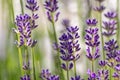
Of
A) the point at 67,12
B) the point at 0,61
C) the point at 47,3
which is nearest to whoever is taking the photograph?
the point at 47,3

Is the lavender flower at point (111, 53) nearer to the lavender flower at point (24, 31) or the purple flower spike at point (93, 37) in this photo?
the purple flower spike at point (93, 37)

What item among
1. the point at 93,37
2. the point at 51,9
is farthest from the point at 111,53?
the point at 51,9

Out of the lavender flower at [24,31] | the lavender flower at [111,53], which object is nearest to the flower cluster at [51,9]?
the lavender flower at [24,31]

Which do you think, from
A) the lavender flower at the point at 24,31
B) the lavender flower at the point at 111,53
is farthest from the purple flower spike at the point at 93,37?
the lavender flower at the point at 24,31

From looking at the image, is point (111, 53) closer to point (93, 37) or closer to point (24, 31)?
point (93, 37)

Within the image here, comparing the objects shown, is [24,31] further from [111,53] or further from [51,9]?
[111,53]

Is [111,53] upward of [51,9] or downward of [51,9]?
downward

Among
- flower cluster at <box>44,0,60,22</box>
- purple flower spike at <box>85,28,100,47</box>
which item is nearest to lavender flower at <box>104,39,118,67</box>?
purple flower spike at <box>85,28,100,47</box>

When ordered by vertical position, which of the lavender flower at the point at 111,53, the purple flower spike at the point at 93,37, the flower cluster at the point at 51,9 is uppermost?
the flower cluster at the point at 51,9

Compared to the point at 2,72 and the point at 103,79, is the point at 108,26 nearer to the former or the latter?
the point at 103,79

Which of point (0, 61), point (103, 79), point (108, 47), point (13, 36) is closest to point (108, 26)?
point (108, 47)

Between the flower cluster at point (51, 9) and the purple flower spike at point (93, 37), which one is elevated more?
the flower cluster at point (51, 9)
